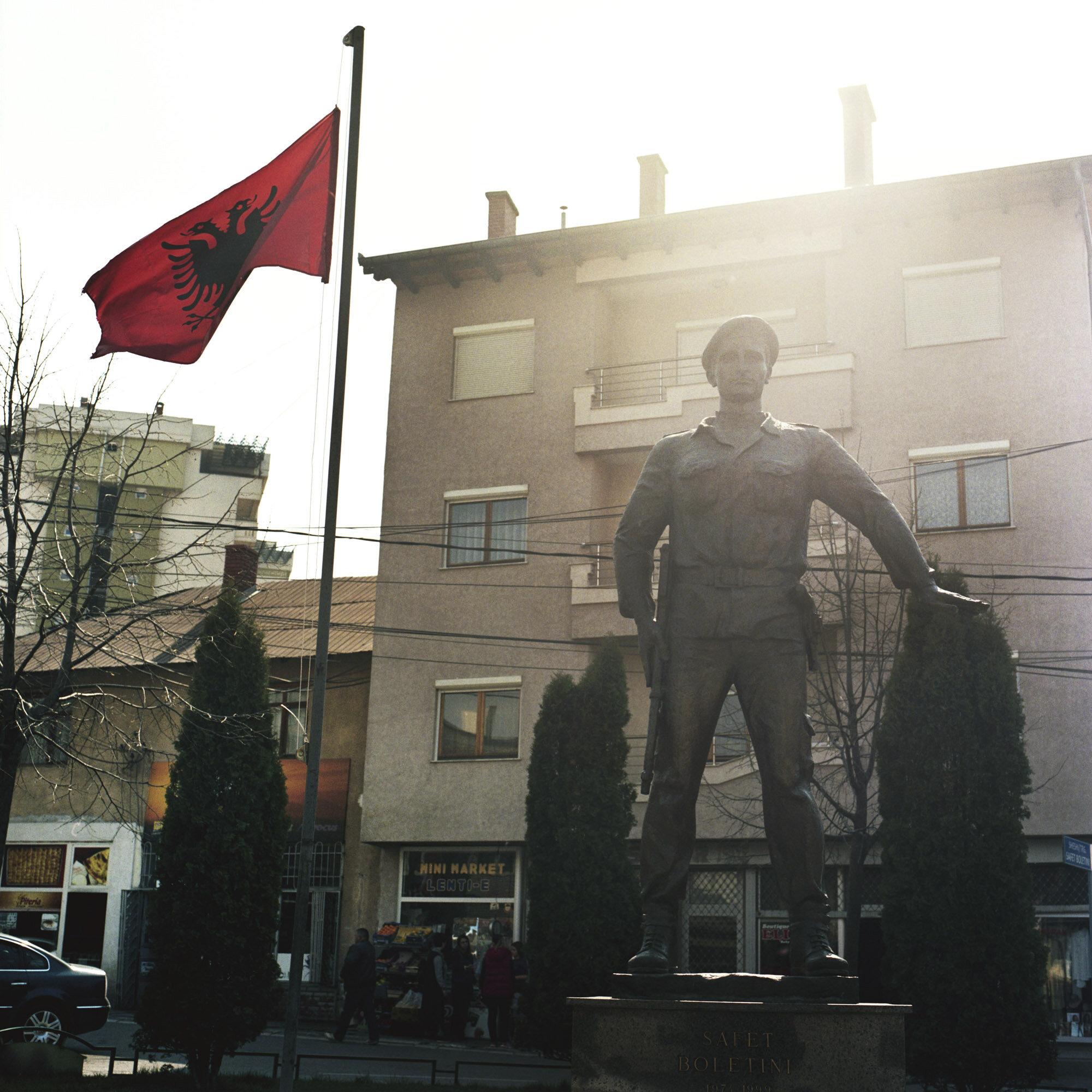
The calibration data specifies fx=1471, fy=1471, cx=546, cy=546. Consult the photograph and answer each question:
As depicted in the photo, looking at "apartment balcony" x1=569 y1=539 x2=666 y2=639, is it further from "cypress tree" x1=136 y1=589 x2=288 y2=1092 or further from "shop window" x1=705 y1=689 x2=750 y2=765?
"cypress tree" x1=136 y1=589 x2=288 y2=1092

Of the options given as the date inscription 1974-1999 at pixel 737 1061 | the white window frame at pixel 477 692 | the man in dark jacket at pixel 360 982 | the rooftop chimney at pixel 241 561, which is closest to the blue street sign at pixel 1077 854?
the man in dark jacket at pixel 360 982

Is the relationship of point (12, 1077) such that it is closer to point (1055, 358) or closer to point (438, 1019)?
point (438, 1019)

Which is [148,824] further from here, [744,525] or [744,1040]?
[744,1040]

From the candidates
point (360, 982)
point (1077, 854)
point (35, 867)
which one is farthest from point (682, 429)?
point (35, 867)

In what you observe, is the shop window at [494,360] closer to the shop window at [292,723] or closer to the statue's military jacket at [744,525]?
the shop window at [292,723]

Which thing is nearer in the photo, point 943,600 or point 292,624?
point 943,600

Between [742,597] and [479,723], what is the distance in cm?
1996

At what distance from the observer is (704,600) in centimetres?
705

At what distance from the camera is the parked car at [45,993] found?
1761cm

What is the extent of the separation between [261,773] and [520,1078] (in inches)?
182

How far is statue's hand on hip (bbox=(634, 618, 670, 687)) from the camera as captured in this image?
7039mm

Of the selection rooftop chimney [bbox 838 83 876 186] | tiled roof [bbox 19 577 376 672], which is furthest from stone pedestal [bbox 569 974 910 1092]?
rooftop chimney [bbox 838 83 876 186]

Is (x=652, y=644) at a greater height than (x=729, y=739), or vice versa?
(x=729, y=739)

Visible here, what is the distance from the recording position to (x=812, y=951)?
6449 mm
